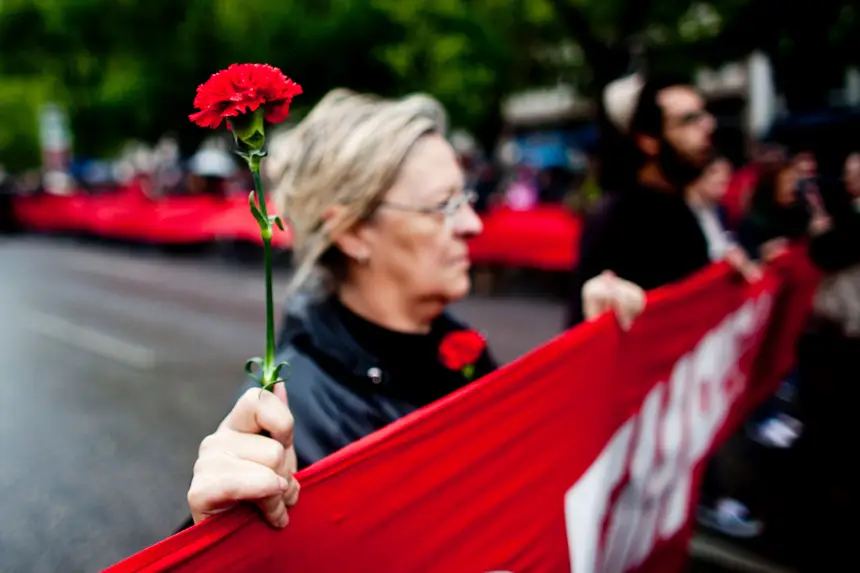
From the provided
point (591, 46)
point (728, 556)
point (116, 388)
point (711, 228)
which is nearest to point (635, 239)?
point (711, 228)

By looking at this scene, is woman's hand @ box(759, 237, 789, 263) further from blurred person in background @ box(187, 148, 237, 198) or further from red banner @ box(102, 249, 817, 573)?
blurred person in background @ box(187, 148, 237, 198)

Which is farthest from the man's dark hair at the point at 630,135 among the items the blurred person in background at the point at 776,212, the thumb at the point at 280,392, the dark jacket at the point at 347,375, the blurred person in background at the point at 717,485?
the blurred person in background at the point at 776,212

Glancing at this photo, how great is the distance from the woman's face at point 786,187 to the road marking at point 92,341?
220 inches

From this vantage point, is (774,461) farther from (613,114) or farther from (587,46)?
(587,46)

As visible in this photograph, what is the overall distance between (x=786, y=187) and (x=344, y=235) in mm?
4661

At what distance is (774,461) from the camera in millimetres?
4613

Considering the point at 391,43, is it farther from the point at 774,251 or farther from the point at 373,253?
the point at 373,253

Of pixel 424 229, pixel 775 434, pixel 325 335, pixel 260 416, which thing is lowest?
pixel 775 434

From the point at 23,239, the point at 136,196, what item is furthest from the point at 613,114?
the point at 23,239

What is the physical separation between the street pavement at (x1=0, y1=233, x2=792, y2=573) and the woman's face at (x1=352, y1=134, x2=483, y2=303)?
952mm

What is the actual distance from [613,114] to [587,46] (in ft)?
26.7

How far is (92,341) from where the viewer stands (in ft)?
27.7

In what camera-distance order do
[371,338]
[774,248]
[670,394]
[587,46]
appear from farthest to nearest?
[587,46] < [774,248] < [670,394] < [371,338]

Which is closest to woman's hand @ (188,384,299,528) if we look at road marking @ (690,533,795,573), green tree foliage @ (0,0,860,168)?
road marking @ (690,533,795,573)
